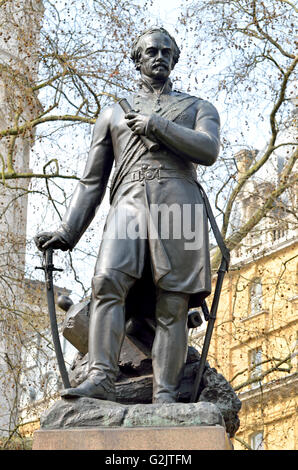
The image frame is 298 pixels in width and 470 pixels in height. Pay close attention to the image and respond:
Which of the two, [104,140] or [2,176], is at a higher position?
[2,176]

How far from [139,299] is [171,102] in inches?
45.7

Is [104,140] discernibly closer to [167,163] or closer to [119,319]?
[167,163]

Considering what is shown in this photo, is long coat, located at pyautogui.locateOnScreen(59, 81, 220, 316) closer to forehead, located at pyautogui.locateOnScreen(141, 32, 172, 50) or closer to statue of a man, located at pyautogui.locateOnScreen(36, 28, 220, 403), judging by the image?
statue of a man, located at pyautogui.locateOnScreen(36, 28, 220, 403)

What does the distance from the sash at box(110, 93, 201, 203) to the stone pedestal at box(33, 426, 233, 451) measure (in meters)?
1.56

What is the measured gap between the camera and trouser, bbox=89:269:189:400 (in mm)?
5930

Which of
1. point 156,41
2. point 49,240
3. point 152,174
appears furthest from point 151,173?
point 156,41

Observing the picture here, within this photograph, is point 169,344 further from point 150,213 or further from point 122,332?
point 150,213

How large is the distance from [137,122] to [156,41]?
0.60 m

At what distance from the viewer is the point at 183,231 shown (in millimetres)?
6234

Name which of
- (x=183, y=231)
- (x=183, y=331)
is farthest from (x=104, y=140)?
(x=183, y=331)

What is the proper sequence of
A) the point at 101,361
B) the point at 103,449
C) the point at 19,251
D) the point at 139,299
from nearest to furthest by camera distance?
the point at 103,449
the point at 101,361
the point at 139,299
the point at 19,251

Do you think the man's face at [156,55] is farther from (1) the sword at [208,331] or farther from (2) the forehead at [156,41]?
(1) the sword at [208,331]

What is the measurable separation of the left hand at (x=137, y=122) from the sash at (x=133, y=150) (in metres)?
0.16

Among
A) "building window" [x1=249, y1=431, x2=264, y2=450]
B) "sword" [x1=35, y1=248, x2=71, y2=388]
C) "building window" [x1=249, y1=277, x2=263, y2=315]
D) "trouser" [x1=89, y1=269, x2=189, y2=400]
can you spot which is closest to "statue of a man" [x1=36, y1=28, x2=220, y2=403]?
"trouser" [x1=89, y1=269, x2=189, y2=400]
